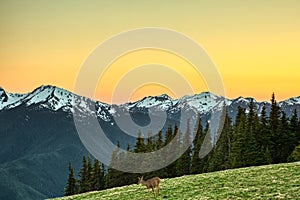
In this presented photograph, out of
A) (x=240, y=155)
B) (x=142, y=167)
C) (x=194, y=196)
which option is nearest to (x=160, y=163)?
(x=142, y=167)

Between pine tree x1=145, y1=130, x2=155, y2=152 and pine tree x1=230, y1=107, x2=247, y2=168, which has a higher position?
pine tree x1=145, y1=130, x2=155, y2=152

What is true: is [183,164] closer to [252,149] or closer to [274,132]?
[252,149]

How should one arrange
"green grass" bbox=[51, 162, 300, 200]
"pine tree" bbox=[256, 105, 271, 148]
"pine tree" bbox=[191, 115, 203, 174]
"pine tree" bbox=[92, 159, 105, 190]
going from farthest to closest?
"pine tree" bbox=[92, 159, 105, 190] < "pine tree" bbox=[191, 115, 203, 174] < "pine tree" bbox=[256, 105, 271, 148] < "green grass" bbox=[51, 162, 300, 200]

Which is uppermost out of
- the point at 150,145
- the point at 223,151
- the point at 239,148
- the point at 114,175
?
the point at 150,145

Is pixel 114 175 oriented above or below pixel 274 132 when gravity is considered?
below

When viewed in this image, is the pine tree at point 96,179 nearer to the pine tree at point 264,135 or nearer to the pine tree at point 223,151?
the pine tree at point 223,151

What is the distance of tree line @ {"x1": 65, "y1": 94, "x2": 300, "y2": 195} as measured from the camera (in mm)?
74500

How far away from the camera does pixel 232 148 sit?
77.6 metres

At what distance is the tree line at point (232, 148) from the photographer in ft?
244

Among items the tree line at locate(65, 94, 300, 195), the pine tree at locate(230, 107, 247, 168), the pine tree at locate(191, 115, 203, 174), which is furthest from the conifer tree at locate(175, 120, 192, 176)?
the pine tree at locate(230, 107, 247, 168)

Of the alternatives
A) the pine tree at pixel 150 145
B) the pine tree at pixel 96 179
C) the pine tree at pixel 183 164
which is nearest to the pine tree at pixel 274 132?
the pine tree at pixel 183 164

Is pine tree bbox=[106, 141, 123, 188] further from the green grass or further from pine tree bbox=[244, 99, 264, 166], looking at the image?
the green grass

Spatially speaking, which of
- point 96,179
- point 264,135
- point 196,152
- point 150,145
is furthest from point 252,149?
point 96,179

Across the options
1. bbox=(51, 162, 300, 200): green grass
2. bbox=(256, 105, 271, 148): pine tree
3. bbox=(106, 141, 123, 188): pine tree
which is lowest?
bbox=(51, 162, 300, 200): green grass
